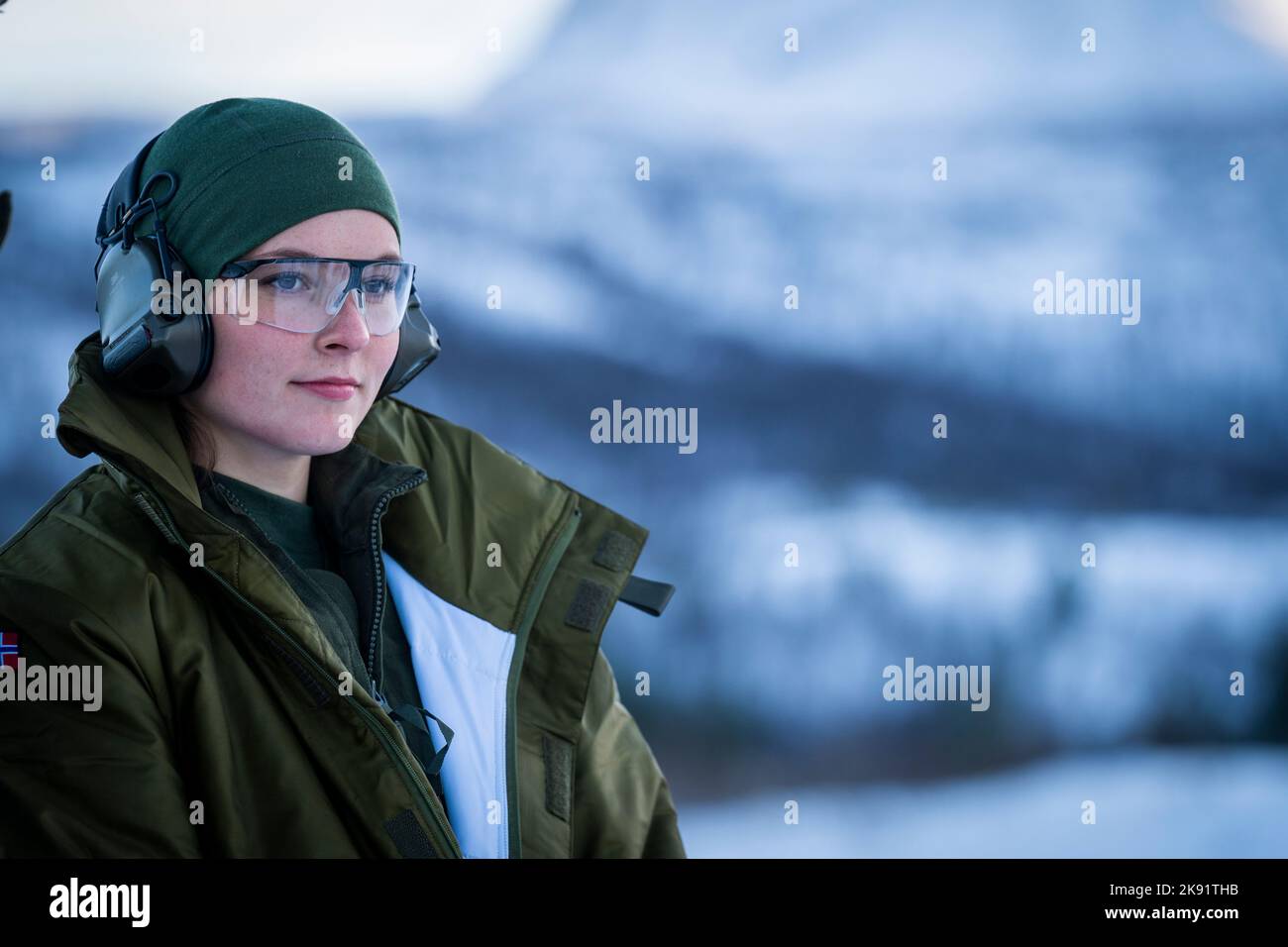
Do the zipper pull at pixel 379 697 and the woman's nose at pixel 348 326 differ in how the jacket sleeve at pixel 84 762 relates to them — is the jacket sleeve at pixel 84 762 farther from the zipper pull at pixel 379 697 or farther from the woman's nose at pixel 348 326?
the woman's nose at pixel 348 326

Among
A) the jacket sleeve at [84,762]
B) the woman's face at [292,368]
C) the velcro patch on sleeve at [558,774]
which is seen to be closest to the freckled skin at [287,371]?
the woman's face at [292,368]

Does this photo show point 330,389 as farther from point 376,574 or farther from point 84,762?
point 84,762

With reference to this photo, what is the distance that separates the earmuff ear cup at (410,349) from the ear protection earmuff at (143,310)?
0.22 metres

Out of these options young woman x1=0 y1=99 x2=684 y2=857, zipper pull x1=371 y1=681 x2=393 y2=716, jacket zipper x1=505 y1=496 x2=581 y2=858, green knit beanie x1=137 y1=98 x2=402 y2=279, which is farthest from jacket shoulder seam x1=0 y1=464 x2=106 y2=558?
jacket zipper x1=505 y1=496 x2=581 y2=858

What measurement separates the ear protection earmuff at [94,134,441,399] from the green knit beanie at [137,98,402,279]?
1 centimetres

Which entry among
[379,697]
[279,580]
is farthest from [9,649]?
[379,697]

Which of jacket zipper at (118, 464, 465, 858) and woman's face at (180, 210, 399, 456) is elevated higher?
woman's face at (180, 210, 399, 456)

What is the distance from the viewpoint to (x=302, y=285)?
1122 mm

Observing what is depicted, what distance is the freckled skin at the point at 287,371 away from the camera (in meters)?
1.12

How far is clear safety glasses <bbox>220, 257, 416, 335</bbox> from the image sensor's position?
43.7 inches

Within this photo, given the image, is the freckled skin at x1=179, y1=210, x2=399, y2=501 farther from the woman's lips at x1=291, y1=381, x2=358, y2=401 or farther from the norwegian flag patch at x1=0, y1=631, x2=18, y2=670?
the norwegian flag patch at x1=0, y1=631, x2=18, y2=670

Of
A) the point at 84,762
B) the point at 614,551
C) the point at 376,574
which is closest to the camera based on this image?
the point at 84,762

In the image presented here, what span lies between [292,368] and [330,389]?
0.04m
